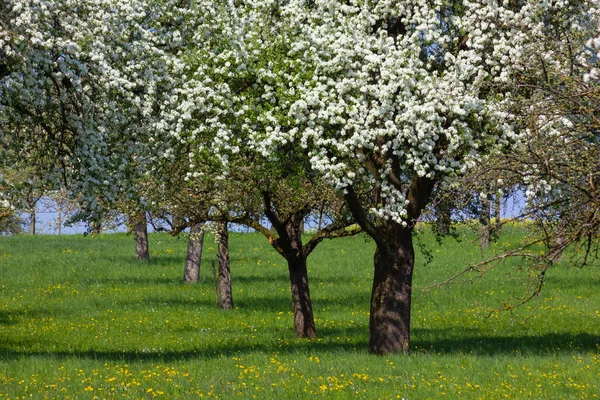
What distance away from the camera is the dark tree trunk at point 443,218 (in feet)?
74.5

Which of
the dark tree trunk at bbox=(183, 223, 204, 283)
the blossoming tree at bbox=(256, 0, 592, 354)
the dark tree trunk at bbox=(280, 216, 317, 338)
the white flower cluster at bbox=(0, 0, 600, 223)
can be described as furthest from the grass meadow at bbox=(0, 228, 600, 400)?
the white flower cluster at bbox=(0, 0, 600, 223)

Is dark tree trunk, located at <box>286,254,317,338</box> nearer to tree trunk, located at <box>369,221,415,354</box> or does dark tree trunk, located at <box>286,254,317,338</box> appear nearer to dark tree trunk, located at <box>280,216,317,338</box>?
dark tree trunk, located at <box>280,216,317,338</box>

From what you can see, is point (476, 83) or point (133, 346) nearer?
point (476, 83)

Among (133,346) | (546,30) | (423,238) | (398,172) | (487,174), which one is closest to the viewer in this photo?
(487,174)

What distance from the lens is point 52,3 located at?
17141 millimetres

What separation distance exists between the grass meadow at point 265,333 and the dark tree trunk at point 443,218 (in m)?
0.85

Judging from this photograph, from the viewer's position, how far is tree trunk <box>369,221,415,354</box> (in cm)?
2227

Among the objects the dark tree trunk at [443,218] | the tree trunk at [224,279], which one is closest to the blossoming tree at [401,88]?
the dark tree trunk at [443,218]

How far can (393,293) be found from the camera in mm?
22391

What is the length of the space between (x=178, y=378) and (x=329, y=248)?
41.3 meters

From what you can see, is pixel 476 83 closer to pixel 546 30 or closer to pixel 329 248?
pixel 546 30

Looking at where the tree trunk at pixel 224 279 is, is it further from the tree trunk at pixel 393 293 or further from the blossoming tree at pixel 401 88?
the blossoming tree at pixel 401 88

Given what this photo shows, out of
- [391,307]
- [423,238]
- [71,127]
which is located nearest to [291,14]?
[71,127]

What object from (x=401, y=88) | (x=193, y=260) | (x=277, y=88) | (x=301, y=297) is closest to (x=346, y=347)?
(x=301, y=297)
